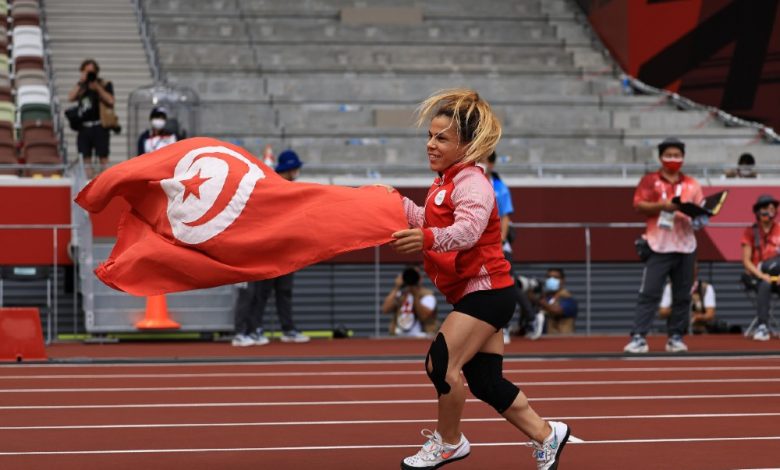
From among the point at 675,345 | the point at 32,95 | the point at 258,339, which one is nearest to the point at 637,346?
the point at 675,345

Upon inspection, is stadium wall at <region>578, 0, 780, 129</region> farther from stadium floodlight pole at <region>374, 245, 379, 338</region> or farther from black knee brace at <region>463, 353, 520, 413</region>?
black knee brace at <region>463, 353, 520, 413</region>

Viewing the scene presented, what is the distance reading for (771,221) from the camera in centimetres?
1752

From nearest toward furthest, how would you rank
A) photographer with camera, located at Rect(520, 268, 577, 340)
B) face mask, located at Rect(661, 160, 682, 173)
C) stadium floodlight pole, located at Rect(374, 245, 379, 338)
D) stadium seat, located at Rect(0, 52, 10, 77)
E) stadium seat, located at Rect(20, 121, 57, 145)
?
face mask, located at Rect(661, 160, 682, 173)
stadium floodlight pole, located at Rect(374, 245, 379, 338)
photographer with camera, located at Rect(520, 268, 577, 340)
stadium seat, located at Rect(20, 121, 57, 145)
stadium seat, located at Rect(0, 52, 10, 77)

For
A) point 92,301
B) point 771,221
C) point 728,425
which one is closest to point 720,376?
point 728,425

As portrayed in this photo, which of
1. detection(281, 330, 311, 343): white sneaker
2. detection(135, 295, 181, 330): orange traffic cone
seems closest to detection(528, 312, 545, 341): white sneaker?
detection(281, 330, 311, 343): white sneaker

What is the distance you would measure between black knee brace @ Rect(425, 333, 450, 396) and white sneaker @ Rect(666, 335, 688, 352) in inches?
320

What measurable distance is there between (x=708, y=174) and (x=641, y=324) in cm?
921

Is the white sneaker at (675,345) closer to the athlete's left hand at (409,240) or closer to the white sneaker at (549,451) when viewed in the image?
the white sneaker at (549,451)

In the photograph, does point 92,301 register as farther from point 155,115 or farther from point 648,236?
point 648,236

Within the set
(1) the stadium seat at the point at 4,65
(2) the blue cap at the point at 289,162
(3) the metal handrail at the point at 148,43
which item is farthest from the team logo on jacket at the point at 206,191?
(1) the stadium seat at the point at 4,65

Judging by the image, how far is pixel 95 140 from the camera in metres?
19.2

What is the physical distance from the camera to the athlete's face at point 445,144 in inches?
257

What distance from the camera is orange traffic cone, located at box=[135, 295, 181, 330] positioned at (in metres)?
17.2

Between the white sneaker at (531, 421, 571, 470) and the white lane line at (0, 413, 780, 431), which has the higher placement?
the white sneaker at (531, 421, 571, 470)
